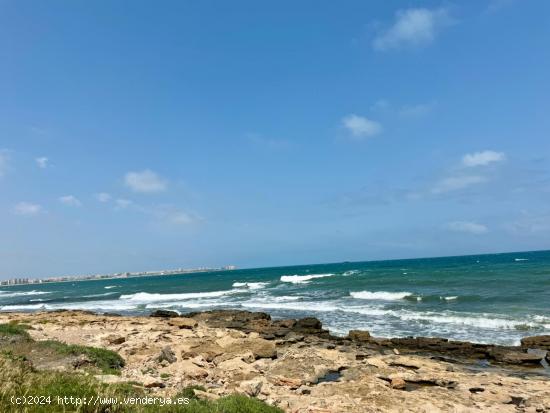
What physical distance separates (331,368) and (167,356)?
19.2 ft

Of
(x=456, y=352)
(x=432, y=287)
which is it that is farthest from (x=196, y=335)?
(x=432, y=287)

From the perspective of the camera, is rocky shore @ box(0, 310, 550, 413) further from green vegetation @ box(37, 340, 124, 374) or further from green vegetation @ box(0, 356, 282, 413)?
green vegetation @ box(0, 356, 282, 413)

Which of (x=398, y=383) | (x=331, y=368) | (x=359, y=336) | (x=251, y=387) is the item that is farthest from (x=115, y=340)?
(x=398, y=383)

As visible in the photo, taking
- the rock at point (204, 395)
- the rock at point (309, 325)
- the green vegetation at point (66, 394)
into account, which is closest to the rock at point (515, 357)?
the rock at point (309, 325)

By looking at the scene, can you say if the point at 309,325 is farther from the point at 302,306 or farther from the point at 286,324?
the point at 302,306

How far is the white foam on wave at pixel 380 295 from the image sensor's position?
38.8 m

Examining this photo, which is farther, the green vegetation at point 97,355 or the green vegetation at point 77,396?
the green vegetation at point 97,355

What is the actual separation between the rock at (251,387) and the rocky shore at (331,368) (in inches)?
2.2

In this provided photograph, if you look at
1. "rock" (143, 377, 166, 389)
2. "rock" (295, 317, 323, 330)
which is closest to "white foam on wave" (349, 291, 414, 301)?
"rock" (295, 317, 323, 330)

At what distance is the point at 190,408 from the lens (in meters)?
7.24

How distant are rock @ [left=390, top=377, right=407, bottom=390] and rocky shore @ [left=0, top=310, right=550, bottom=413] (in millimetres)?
32

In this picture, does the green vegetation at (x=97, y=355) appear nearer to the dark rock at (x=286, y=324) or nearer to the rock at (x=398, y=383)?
the rock at (x=398, y=383)

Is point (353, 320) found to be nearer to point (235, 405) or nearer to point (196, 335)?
point (196, 335)

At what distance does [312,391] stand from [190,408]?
5495 millimetres
